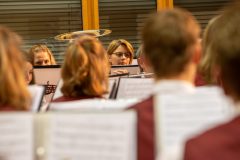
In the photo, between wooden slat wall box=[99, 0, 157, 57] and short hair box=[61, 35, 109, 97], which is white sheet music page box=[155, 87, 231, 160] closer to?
short hair box=[61, 35, 109, 97]

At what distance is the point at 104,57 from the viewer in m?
2.36

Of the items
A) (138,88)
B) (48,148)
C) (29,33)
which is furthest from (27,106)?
(29,33)

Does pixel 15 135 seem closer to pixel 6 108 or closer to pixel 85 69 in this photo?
pixel 6 108

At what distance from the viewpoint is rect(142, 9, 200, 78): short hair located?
4.98ft

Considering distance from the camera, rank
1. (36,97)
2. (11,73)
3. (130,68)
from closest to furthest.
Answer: (11,73) → (36,97) → (130,68)

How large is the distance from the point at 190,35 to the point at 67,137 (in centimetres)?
46

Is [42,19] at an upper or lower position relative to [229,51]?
upper

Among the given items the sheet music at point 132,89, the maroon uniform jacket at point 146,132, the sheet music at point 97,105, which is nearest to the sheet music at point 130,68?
the sheet music at point 132,89

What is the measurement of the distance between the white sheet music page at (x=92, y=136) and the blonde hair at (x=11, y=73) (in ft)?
0.78

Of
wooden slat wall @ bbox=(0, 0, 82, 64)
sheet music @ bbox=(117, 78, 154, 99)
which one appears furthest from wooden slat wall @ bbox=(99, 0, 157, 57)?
sheet music @ bbox=(117, 78, 154, 99)

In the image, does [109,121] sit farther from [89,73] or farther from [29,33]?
[29,33]

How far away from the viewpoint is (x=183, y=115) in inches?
60.8

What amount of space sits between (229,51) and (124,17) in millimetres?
6070

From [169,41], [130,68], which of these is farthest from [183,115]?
[130,68]
